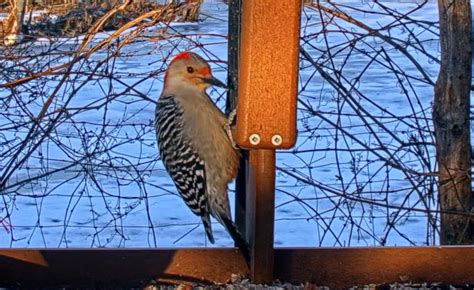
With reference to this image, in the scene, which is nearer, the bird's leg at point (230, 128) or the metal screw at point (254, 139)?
the metal screw at point (254, 139)

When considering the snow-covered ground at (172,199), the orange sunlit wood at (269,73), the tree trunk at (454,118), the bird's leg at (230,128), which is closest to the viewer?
the orange sunlit wood at (269,73)

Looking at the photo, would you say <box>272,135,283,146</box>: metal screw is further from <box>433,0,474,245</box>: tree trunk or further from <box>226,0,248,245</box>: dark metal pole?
<box>433,0,474,245</box>: tree trunk

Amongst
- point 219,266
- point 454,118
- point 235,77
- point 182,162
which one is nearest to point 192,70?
point 235,77

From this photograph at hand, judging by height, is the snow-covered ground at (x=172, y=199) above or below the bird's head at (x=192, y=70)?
below

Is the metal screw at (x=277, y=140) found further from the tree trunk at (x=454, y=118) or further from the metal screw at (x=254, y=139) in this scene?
the tree trunk at (x=454, y=118)

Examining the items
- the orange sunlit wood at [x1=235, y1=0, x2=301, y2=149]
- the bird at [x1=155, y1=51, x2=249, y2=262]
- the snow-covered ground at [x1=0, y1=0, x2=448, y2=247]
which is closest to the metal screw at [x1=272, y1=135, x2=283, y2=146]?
the orange sunlit wood at [x1=235, y1=0, x2=301, y2=149]

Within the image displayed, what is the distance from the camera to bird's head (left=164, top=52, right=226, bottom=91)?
3611mm

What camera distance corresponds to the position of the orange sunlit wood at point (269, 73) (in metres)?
2.55

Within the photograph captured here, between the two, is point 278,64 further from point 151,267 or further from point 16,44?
point 16,44

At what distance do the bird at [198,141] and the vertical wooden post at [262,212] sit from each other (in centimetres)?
85

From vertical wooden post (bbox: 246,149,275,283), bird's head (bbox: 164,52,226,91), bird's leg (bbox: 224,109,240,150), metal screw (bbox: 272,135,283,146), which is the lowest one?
vertical wooden post (bbox: 246,149,275,283)

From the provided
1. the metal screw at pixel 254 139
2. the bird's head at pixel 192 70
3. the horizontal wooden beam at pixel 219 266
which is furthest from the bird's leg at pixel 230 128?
the metal screw at pixel 254 139

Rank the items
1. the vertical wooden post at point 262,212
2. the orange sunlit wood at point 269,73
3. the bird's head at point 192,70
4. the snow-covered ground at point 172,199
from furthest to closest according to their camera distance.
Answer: the snow-covered ground at point 172,199 → the bird's head at point 192,70 → the vertical wooden post at point 262,212 → the orange sunlit wood at point 269,73

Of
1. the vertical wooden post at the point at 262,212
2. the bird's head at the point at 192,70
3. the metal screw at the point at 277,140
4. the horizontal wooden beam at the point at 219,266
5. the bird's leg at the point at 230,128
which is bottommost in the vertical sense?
the horizontal wooden beam at the point at 219,266
